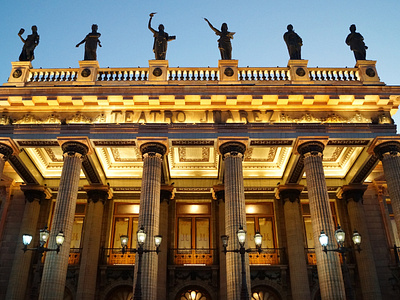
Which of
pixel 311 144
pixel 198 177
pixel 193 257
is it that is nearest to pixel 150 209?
pixel 193 257

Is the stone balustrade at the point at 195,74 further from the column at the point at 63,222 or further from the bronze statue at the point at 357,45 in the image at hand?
the column at the point at 63,222

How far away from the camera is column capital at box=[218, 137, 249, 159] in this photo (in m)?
18.4

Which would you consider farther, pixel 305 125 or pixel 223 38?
pixel 223 38

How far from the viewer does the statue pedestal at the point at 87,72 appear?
1989 cm

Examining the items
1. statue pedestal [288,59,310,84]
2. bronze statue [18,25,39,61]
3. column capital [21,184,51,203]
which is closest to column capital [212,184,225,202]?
statue pedestal [288,59,310,84]

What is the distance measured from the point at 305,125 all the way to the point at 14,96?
13758mm

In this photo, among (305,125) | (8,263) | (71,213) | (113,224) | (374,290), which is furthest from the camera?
(113,224)

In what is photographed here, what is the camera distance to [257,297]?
21.0 m

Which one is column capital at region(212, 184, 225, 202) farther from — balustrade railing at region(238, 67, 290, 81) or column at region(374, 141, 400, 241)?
column at region(374, 141, 400, 241)

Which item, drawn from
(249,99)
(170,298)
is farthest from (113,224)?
(249,99)

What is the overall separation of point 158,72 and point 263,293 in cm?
1261

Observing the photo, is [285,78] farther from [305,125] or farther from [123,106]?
[123,106]

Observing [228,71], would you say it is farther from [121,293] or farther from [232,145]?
[121,293]

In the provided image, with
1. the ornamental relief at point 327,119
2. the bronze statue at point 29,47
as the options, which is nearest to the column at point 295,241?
the ornamental relief at point 327,119
